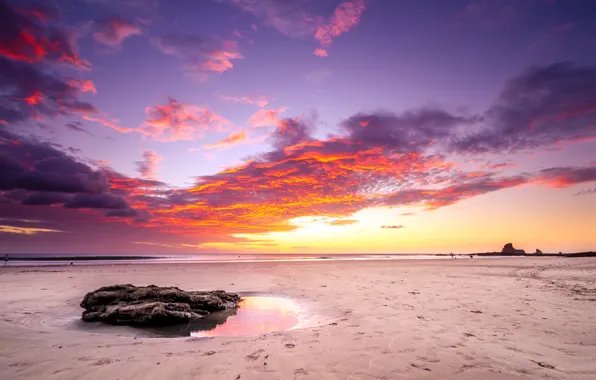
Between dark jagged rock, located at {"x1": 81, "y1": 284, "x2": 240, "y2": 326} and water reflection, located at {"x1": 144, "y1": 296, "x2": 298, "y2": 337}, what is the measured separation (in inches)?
18.1

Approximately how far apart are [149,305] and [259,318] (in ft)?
12.2

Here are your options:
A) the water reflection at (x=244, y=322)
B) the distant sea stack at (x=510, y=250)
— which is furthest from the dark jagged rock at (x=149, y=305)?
the distant sea stack at (x=510, y=250)

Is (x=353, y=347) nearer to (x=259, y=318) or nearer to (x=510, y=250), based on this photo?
(x=259, y=318)

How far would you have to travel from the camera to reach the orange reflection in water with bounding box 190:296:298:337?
323 inches

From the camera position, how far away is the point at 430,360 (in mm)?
5539

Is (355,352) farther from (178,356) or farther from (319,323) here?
(178,356)

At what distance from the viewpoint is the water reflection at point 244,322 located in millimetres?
8180

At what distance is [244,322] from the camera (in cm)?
927

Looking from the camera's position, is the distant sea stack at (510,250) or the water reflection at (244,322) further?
the distant sea stack at (510,250)

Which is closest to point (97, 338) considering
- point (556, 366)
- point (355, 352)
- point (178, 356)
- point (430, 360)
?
point (178, 356)

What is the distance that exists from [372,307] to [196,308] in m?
6.66

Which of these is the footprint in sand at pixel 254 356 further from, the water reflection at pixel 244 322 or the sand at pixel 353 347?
the water reflection at pixel 244 322

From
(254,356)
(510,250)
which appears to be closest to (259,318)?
(254,356)

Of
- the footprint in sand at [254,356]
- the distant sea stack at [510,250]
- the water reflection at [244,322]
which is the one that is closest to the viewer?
the footprint in sand at [254,356]
